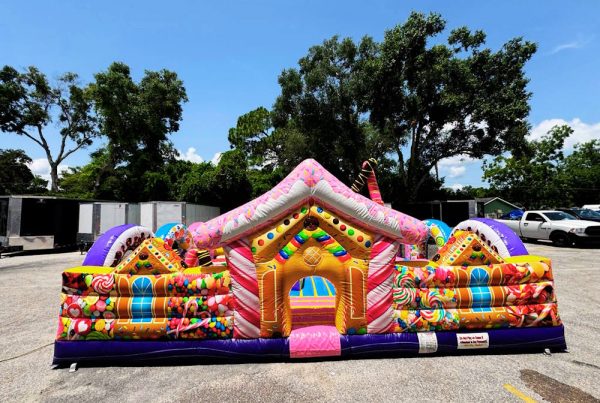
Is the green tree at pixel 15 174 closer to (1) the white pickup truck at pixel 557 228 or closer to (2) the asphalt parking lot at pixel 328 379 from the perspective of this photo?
(2) the asphalt parking lot at pixel 328 379

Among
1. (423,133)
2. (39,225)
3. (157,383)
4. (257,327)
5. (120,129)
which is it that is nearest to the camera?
(157,383)

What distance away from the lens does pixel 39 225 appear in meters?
14.1

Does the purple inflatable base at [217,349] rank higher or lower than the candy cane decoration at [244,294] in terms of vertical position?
lower

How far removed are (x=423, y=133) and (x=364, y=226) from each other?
59.2 ft

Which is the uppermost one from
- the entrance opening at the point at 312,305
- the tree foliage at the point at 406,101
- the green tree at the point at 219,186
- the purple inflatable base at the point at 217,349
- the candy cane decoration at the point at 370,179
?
the tree foliage at the point at 406,101

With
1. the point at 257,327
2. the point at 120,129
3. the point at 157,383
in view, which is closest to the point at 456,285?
the point at 257,327

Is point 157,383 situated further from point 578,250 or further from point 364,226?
point 578,250

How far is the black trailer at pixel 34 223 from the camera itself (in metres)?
13.4

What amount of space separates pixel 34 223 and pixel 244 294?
48.3 feet

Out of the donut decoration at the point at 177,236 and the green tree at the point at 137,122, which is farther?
the green tree at the point at 137,122

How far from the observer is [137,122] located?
22.8 meters

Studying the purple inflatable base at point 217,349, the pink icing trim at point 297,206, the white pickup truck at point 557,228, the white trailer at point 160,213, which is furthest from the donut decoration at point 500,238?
the white trailer at point 160,213

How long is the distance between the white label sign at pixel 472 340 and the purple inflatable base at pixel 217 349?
0.11 feet

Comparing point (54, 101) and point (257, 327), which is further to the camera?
point (54, 101)
